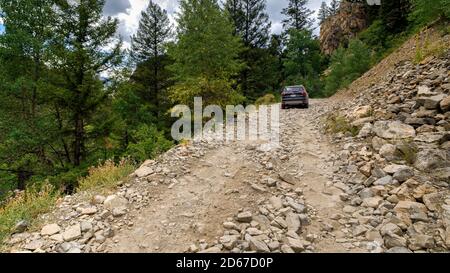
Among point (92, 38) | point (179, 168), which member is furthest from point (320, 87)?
point (179, 168)

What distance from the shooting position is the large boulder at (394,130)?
21.4ft

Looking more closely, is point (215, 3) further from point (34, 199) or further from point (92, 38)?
point (34, 199)

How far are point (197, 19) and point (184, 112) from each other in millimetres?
4792

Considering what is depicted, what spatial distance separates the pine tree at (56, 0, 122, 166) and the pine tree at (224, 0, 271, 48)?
13330 millimetres

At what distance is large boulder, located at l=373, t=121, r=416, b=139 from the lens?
6516 mm

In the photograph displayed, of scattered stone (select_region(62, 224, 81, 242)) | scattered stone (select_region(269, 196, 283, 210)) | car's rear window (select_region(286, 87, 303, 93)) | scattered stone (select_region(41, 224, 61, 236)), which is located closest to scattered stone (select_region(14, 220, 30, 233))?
scattered stone (select_region(41, 224, 61, 236))

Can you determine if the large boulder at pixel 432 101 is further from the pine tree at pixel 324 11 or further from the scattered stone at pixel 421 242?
the pine tree at pixel 324 11

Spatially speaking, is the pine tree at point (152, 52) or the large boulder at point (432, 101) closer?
the large boulder at point (432, 101)

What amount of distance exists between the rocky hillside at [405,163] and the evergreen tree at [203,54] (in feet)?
22.5

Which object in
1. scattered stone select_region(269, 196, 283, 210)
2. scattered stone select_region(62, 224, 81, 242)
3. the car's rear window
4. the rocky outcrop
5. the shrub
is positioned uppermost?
the rocky outcrop

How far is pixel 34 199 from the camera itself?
228 inches

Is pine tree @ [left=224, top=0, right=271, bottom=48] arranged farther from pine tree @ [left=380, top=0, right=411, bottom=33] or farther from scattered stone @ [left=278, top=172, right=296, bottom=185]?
scattered stone @ [left=278, top=172, right=296, bottom=185]

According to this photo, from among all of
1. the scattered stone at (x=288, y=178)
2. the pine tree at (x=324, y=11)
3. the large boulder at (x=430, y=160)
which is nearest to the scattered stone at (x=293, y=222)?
the scattered stone at (x=288, y=178)

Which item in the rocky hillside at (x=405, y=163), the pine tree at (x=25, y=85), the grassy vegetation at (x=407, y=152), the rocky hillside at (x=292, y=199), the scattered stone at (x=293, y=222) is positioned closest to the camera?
the rocky hillside at (x=405, y=163)
